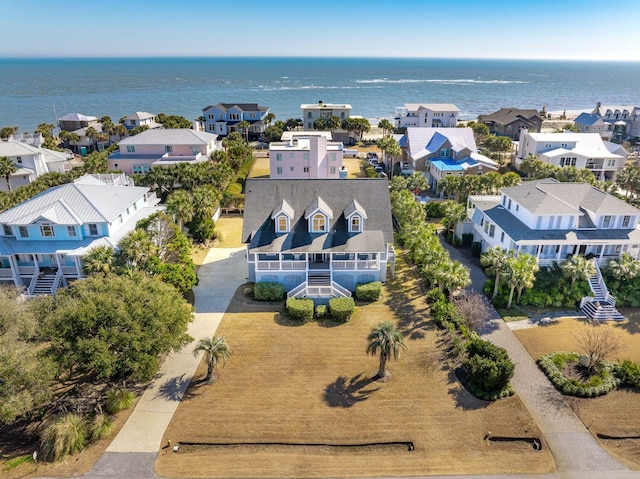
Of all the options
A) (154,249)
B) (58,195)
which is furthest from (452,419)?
(58,195)

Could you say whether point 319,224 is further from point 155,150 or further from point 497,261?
point 155,150

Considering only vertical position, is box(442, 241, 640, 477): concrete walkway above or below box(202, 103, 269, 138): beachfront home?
below

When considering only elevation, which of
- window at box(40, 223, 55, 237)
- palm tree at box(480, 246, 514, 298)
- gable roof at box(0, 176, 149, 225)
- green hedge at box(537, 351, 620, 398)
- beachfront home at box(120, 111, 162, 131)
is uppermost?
beachfront home at box(120, 111, 162, 131)

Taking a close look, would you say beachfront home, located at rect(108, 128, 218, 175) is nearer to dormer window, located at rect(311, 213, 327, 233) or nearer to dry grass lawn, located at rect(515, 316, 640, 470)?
dormer window, located at rect(311, 213, 327, 233)

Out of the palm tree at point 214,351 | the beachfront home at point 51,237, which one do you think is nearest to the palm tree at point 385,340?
the palm tree at point 214,351

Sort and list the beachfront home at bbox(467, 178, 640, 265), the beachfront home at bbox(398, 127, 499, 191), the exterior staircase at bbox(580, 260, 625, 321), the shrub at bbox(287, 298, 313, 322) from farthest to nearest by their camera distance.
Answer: the beachfront home at bbox(398, 127, 499, 191), the beachfront home at bbox(467, 178, 640, 265), the exterior staircase at bbox(580, 260, 625, 321), the shrub at bbox(287, 298, 313, 322)

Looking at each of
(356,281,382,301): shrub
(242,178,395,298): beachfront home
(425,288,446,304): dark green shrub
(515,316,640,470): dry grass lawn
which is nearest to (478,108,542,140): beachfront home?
(242,178,395,298): beachfront home

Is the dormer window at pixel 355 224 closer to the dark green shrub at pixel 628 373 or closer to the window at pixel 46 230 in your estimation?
the dark green shrub at pixel 628 373
